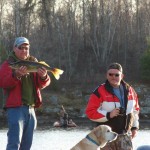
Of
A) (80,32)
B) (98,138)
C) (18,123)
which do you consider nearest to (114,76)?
(98,138)

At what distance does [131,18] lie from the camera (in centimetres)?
6662

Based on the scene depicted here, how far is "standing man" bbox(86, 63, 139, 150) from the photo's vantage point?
322 inches

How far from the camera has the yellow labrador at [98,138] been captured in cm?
813

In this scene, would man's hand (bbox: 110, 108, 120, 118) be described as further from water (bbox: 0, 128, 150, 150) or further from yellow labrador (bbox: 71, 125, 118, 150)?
water (bbox: 0, 128, 150, 150)

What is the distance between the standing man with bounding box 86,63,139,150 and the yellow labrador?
0.10 meters

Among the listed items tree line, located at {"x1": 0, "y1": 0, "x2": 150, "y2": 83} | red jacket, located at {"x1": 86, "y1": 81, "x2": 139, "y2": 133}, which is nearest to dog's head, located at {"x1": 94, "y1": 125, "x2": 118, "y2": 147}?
red jacket, located at {"x1": 86, "y1": 81, "x2": 139, "y2": 133}

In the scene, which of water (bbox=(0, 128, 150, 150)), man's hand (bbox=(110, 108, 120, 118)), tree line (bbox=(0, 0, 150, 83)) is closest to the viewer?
man's hand (bbox=(110, 108, 120, 118))

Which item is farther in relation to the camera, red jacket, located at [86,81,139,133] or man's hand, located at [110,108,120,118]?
red jacket, located at [86,81,139,133]

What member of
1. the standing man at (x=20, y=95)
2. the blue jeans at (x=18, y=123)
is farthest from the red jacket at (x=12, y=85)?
the blue jeans at (x=18, y=123)

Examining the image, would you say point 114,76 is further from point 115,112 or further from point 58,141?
point 58,141

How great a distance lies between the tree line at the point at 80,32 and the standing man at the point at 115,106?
49063 millimetres

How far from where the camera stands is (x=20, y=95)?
831 centimetres

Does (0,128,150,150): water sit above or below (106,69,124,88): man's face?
below

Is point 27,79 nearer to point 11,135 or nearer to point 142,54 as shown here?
point 11,135
